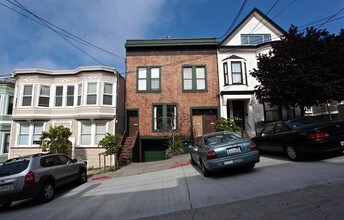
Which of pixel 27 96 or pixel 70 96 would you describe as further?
pixel 70 96

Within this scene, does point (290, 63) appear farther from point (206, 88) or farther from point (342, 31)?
point (206, 88)

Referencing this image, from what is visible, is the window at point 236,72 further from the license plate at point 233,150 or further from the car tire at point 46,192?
the car tire at point 46,192

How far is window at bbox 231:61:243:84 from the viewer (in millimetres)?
16938

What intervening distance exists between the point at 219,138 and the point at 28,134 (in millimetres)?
15768

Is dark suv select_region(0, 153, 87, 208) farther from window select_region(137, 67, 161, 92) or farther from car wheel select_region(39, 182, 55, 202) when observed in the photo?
window select_region(137, 67, 161, 92)

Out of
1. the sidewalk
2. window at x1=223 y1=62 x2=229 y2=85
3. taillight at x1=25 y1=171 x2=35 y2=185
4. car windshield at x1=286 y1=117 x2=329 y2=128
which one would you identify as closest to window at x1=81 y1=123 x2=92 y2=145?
the sidewalk

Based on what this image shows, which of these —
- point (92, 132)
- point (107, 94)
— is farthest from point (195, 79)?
point (92, 132)

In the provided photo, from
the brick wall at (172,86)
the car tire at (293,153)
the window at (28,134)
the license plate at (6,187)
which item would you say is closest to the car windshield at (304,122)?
the car tire at (293,153)

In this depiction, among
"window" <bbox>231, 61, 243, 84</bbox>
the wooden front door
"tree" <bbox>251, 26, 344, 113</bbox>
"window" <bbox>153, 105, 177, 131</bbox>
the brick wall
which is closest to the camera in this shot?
"tree" <bbox>251, 26, 344, 113</bbox>

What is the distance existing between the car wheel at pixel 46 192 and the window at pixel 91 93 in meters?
9.56

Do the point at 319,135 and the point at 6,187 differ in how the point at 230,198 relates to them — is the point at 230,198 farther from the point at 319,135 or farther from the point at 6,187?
the point at 6,187

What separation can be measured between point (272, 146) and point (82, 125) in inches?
537

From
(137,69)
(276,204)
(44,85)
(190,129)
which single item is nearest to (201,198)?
(276,204)

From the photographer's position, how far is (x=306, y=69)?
37.9 feet
